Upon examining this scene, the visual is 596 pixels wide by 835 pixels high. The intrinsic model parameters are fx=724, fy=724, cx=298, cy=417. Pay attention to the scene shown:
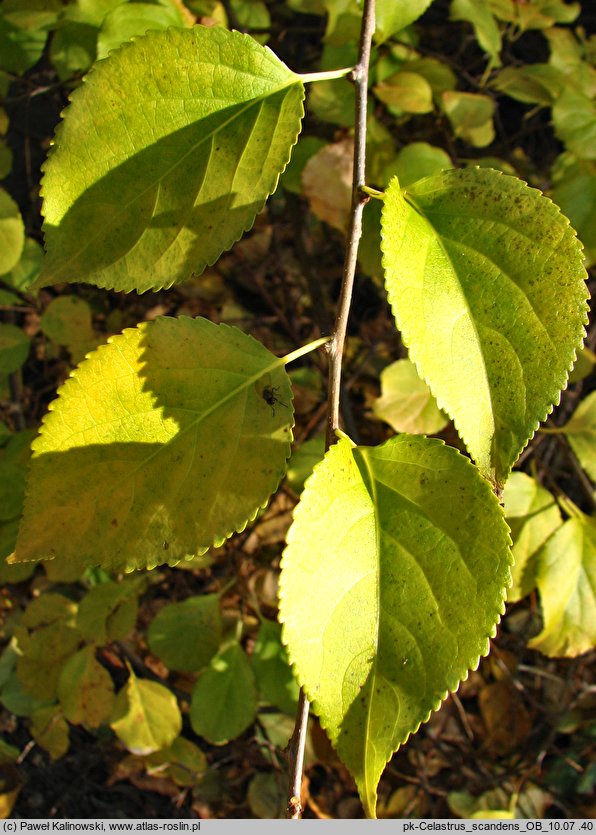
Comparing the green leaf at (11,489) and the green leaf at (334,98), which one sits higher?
the green leaf at (334,98)

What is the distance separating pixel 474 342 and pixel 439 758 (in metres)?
1.64

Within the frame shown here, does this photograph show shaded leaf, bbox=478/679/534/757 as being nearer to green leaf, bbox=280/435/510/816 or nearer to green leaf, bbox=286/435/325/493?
green leaf, bbox=286/435/325/493

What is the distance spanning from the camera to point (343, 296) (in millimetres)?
771

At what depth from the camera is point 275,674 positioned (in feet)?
5.03

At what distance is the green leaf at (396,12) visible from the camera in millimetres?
1098

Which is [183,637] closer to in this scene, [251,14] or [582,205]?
[582,205]

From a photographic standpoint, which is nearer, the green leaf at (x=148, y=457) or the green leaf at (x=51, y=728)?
the green leaf at (x=148, y=457)

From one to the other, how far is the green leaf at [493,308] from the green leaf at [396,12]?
1.72 feet

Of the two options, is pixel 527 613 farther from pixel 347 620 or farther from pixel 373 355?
pixel 347 620

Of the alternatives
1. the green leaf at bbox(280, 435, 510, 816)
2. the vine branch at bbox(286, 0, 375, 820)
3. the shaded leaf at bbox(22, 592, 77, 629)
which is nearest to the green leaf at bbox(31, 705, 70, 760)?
the shaded leaf at bbox(22, 592, 77, 629)

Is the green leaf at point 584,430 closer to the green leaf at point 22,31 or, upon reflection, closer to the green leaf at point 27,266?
the green leaf at point 27,266

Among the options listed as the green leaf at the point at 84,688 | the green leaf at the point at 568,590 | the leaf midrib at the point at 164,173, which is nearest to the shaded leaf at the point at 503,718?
the green leaf at the point at 568,590

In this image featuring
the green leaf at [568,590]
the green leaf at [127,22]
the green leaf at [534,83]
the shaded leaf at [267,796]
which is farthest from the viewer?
the shaded leaf at [267,796]

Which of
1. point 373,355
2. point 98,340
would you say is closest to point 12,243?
point 98,340
